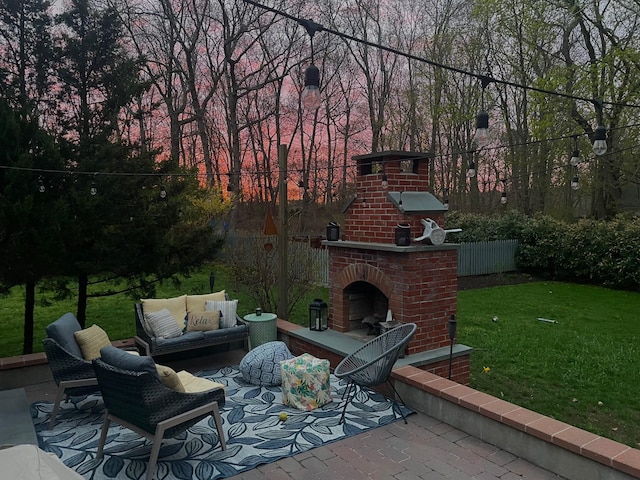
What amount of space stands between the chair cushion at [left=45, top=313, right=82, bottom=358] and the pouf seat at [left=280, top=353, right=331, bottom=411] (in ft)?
6.57

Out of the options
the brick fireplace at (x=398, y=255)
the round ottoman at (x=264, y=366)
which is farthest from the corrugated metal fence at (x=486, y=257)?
the round ottoman at (x=264, y=366)

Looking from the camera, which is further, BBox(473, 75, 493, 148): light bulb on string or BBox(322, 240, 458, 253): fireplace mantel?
BBox(322, 240, 458, 253): fireplace mantel

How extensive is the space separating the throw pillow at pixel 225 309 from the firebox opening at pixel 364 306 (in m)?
1.49

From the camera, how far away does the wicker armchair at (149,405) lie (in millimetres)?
3258

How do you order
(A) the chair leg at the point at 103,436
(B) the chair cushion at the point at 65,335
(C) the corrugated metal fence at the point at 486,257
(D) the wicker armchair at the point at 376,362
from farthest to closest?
(C) the corrugated metal fence at the point at 486,257
(B) the chair cushion at the point at 65,335
(D) the wicker armchair at the point at 376,362
(A) the chair leg at the point at 103,436

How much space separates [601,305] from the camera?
9906mm

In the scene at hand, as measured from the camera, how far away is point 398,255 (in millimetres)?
5336

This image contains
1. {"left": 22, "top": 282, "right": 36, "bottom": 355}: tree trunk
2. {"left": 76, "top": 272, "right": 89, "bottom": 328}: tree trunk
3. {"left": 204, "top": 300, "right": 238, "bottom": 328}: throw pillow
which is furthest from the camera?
{"left": 76, "top": 272, "right": 89, "bottom": 328}: tree trunk

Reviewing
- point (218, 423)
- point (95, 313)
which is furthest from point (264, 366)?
point (95, 313)

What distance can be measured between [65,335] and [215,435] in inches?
68.6

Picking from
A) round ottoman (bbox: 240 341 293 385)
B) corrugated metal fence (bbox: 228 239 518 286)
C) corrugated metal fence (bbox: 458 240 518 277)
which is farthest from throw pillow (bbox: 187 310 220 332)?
corrugated metal fence (bbox: 458 240 518 277)

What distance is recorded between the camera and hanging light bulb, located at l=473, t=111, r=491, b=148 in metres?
3.45

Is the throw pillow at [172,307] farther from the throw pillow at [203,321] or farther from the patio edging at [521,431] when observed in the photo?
the patio edging at [521,431]

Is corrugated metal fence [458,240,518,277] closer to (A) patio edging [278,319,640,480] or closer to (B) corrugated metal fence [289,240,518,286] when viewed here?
(B) corrugated metal fence [289,240,518,286]
